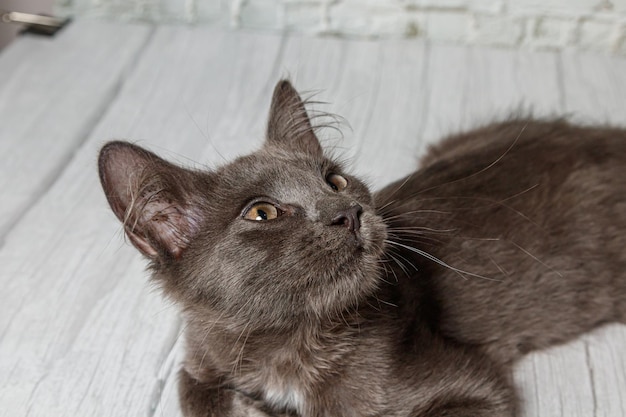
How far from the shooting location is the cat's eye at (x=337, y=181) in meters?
1.50

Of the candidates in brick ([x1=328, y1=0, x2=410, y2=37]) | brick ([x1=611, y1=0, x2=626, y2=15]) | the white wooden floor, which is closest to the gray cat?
the white wooden floor

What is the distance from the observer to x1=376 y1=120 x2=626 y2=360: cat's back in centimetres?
161

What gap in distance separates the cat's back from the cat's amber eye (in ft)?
0.98

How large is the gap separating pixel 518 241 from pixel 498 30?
57.5 inches

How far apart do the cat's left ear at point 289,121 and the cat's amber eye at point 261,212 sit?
0.91ft

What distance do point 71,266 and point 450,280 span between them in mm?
989

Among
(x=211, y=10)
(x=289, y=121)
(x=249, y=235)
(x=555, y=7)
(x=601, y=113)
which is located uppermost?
(x=555, y=7)

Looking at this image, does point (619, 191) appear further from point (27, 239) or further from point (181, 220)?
point (27, 239)

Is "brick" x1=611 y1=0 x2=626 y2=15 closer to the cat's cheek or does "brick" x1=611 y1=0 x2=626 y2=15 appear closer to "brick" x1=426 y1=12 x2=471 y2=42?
"brick" x1=426 y1=12 x2=471 y2=42

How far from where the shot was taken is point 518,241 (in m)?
1.64

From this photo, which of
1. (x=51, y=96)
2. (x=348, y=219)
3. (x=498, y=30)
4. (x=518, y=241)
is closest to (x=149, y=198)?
(x=348, y=219)

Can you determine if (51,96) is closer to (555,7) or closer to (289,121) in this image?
(289,121)

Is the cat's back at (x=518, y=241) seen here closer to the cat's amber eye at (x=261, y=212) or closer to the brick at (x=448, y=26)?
the cat's amber eye at (x=261, y=212)

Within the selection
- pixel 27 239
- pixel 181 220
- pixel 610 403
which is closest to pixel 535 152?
pixel 610 403
